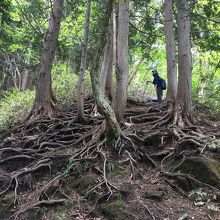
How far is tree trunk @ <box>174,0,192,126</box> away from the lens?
10.8m

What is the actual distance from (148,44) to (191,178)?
8.71 m

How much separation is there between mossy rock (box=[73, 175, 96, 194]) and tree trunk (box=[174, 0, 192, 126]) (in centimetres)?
353

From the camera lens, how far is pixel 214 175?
815 cm

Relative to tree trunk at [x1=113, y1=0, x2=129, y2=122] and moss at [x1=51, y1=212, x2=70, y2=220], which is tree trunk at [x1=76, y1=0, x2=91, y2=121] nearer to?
tree trunk at [x1=113, y1=0, x2=129, y2=122]

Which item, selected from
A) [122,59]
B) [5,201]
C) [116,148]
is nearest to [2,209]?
[5,201]

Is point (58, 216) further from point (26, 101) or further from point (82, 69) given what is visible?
point (26, 101)

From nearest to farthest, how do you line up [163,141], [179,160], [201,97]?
[179,160] < [163,141] < [201,97]

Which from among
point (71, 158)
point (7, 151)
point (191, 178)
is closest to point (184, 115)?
point (191, 178)

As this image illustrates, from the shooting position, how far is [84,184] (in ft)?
27.3

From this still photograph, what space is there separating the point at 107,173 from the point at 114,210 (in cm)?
140

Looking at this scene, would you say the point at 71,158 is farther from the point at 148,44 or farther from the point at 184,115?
the point at 148,44

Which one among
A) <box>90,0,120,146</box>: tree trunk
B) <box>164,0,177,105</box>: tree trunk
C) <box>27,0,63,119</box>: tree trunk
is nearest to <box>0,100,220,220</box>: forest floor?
<box>90,0,120,146</box>: tree trunk

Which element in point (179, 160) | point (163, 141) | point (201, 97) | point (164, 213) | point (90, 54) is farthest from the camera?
point (90, 54)

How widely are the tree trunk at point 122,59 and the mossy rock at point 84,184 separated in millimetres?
2546
